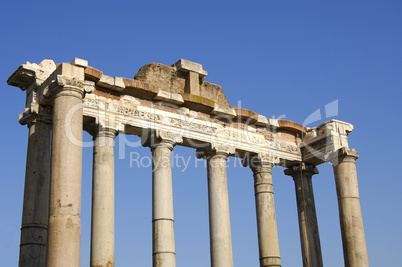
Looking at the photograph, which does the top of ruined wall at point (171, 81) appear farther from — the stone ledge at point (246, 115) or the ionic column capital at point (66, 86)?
the ionic column capital at point (66, 86)

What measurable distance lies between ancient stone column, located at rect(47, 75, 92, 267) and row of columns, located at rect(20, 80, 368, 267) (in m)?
0.02

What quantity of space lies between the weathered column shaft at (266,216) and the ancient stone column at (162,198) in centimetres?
426

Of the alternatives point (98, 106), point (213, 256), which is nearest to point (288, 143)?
point (213, 256)

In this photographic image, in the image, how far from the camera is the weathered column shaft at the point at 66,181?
13.7 meters

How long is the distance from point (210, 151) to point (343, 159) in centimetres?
570

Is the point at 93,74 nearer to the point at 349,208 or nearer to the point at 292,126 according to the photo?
the point at 292,126

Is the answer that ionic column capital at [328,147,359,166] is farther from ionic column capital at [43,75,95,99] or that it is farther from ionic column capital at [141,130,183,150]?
ionic column capital at [43,75,95,99]

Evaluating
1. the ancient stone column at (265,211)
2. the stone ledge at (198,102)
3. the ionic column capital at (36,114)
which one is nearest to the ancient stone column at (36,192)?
the ionic column capital at (36,114)

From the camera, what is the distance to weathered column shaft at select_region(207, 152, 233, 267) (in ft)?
66.1

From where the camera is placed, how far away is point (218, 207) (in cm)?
2086

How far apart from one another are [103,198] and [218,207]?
477 cm

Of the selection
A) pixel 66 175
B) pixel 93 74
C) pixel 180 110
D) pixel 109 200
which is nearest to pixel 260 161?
pixel 180 110

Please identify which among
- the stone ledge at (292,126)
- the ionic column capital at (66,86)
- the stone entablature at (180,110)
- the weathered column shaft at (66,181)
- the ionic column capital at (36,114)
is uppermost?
the stone ledge at (292,126)

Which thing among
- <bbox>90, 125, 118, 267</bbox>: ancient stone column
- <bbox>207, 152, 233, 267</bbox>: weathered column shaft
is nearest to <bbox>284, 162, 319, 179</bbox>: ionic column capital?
<bbox>207, 152, 233, 267</bbox>: weathered column shaft
